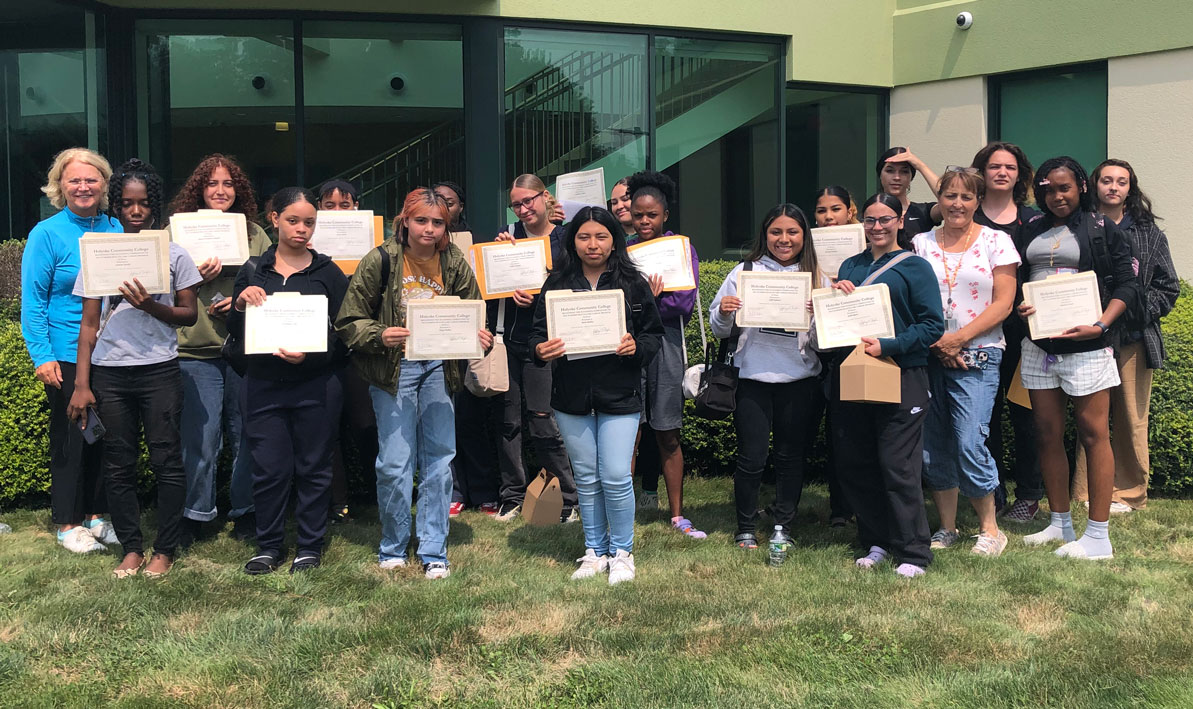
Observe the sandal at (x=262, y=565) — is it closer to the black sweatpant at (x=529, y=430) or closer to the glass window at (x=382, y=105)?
the black sweatpant at (x=529, y=430)

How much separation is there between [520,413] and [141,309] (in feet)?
7.81

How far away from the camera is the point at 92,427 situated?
476cm

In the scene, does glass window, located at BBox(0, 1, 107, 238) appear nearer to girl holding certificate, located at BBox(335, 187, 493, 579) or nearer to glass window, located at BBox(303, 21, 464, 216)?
glass window, located at BBox(303, 21, 464, 216)

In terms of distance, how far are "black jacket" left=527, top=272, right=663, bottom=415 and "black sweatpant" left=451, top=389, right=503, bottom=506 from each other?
1.49 meters

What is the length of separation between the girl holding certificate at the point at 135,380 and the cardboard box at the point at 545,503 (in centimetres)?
194

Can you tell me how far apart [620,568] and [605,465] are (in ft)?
1.64

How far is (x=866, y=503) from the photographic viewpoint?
5277 millimetres

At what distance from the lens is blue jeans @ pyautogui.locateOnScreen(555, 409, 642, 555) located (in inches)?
193

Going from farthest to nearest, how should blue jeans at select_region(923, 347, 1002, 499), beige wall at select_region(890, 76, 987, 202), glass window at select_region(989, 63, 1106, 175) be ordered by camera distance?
beige wall at select_region(890, 76, 987, 202), glass window at select_region(989, 63, 1106, 175), blue jeans at select_region(923, 347, 1002, 499)

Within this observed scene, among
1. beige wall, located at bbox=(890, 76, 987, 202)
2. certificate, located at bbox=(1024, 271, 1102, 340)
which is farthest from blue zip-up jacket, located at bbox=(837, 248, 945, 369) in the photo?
beige wall, located at bbox=(890, 76, 987, 202)

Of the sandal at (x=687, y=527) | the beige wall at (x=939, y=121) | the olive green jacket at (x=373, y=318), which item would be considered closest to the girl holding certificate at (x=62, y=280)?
the olive green jacket at (x=373, y=318)

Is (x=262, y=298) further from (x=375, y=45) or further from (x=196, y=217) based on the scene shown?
(x=375, y=45)

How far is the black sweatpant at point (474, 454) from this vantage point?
6.40m

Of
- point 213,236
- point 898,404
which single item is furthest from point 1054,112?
point 213,236
